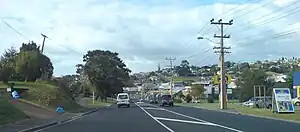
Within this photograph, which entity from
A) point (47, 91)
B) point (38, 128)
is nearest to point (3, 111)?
point (38, 128)

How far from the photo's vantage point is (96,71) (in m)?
115

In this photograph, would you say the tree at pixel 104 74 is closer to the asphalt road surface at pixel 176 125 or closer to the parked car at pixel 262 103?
the parked car at pixel 262 103

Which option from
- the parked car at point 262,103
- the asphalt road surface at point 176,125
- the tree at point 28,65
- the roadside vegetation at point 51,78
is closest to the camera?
the asphalt road surface at point 176,125

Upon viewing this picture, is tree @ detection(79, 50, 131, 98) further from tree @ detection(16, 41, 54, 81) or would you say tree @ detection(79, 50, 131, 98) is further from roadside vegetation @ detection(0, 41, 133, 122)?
tree @ detection(16, 41, 54, 81)

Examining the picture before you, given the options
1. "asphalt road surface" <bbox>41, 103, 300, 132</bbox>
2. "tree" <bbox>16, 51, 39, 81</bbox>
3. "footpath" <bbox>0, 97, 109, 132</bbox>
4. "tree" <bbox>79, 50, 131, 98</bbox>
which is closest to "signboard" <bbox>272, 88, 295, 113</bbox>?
"asphalt road surface" <bbox>41, 103, 300, 132</bbox>

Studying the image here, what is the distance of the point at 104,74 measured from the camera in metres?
117

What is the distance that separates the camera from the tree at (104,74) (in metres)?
114

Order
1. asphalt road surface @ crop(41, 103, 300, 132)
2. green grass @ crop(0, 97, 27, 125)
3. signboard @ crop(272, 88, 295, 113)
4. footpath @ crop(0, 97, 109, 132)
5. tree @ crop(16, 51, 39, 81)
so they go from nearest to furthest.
→ asphalt road surface @ crop(41, 103, 300, 132), footpath @ crop(0, 97, 109, 132), green grass @ crop(0, 97, 27, 125), signboard @ crop(272, 88, 295, 113), tree @ crop(16, 51, 39, 81)

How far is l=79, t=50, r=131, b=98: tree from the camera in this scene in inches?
4488

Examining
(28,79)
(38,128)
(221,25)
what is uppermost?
(221,25)

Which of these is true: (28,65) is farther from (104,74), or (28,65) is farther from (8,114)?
(104,74)

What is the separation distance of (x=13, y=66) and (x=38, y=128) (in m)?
50.7

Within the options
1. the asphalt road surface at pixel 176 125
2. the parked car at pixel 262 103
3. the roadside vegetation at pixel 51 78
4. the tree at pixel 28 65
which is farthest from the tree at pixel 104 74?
the asphalt road surface at pixel 176 125

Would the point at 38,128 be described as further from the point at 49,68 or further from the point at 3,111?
the point at 49,68
